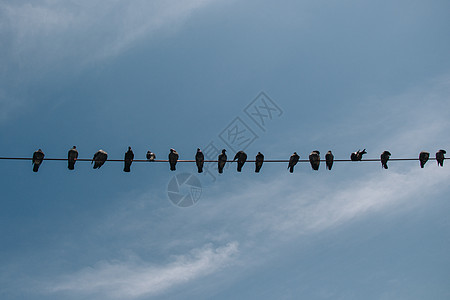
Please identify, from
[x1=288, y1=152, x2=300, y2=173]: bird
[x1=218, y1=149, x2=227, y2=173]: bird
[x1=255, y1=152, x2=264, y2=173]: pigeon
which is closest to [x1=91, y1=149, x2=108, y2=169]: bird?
[x1=218, y1=149, x2=227, y2=173]: bird

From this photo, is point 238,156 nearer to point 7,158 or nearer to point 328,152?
point 328,152

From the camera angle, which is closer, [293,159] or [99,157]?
[99,157]

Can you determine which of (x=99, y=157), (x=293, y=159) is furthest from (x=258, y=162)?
(x=99, y=157)

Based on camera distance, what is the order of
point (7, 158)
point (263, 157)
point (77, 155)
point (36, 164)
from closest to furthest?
point (7, 158)
point (36, 164)
point (77, 155)
point (263, 157)

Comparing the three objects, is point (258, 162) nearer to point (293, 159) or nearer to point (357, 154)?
point (293, 159)

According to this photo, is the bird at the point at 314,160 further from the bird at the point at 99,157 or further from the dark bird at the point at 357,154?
the bird at the point at 99,157

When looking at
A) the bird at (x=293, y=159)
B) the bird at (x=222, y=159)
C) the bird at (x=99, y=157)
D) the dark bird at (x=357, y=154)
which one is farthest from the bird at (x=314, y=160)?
the bird at (x=99, y=157)

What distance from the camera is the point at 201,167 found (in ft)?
50.9

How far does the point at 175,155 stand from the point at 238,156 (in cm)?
281

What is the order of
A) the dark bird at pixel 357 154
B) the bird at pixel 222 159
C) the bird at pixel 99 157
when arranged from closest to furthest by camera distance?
the bird at pixel 99 157 → the bird at pixel 222 159 → the dark bird at pixel 357 154

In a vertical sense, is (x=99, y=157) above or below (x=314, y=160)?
above

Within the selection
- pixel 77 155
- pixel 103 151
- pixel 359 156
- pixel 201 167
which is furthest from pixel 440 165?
pixel 77 155

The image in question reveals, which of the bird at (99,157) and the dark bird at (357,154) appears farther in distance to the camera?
the dark bird at (357,154)

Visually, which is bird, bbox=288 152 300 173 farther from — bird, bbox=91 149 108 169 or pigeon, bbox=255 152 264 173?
bird, bbox=91 149 108 169
